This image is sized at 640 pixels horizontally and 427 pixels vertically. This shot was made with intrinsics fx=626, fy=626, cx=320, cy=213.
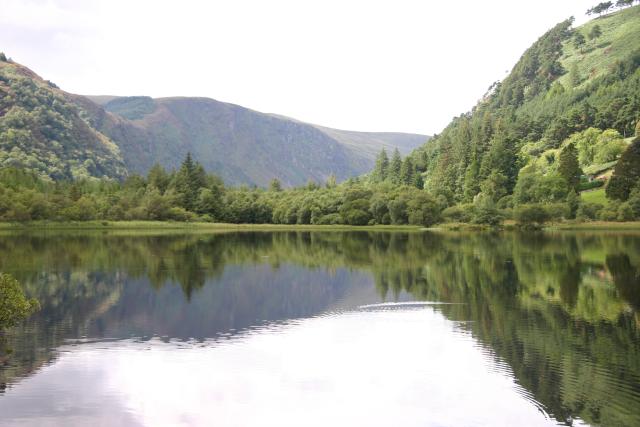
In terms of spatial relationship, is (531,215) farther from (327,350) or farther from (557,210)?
(327,350)

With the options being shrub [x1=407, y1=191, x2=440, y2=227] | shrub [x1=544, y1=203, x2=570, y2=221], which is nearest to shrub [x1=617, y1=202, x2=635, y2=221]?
shrub [x1=544, y1=203, x2=570, y2=221]

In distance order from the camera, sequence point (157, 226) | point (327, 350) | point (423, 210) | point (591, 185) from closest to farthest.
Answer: point (327, 350) < point (423, 210) < point (157, 226) < point (591, 185)

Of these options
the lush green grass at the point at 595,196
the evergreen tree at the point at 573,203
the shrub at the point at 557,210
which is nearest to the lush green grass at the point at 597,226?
the shrub at the point at 557,210

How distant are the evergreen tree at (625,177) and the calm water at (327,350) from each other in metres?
103

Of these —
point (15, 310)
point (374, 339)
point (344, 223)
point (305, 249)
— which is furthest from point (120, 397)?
point (344, 223)

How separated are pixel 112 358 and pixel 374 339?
47.3 feet

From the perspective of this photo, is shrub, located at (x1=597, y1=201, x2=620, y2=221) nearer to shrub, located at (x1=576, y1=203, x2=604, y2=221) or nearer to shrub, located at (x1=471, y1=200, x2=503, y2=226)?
shrub, located at (x1=576, y1=203, x2=604, y2=221)

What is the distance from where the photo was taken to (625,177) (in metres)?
158

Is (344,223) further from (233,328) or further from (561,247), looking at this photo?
(233,328)

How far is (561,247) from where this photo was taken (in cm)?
9938

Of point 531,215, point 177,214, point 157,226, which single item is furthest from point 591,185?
point 157,226

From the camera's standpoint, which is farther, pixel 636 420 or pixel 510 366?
pixel 510 366

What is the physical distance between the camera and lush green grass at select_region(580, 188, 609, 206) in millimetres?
169650

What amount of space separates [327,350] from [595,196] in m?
164
